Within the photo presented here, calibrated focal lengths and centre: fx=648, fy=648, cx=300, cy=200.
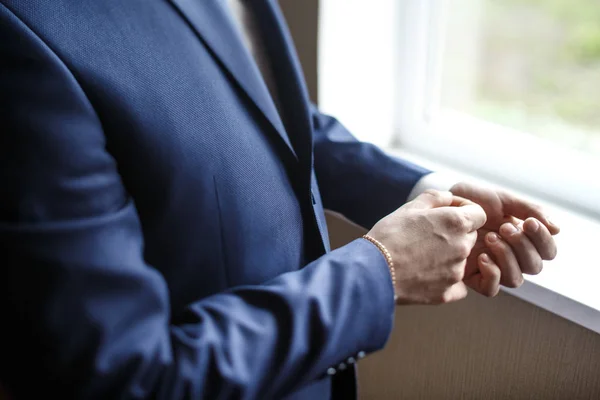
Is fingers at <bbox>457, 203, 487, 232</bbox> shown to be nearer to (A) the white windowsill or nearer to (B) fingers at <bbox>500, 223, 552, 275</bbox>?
(B) fingers at <bbox>500, 223, 552, 275</bbox>

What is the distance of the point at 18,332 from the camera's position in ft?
1.99

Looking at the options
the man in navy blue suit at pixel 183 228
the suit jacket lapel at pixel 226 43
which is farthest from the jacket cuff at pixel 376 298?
the suit jacket lapel at pixel 226 43

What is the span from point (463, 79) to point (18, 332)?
3.71 ft

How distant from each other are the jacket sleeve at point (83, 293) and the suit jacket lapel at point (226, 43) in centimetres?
18

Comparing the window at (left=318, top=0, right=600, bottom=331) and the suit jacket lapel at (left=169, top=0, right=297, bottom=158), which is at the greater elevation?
the suit jacket lapel at (left=169, top=0, right=297, bottom=158)

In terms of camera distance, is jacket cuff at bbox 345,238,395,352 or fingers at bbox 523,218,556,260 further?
fingers at bbox 523,218,556,260

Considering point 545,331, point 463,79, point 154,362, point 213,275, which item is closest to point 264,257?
point 213,275

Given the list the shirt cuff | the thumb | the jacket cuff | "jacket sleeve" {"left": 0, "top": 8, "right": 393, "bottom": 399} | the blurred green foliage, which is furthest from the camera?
the blurred green foliage

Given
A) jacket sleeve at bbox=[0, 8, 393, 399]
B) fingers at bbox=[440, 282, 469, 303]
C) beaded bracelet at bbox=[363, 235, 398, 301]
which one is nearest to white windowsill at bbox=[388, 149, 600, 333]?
fingers at bbox=[440, 282, 469, 303]

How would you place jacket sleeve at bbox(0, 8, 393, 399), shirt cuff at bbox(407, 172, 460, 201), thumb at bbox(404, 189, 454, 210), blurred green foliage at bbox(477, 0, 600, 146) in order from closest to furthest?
jacket sleeve at bbox(0, 8, 393, 399), thumb at bbox(404, 189, 454, 210), shirt cuff at bbox(407, 172, 460, 201), blurred green foliage at bbox(477, 0, 600, 146)

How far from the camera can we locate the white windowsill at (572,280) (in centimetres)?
101

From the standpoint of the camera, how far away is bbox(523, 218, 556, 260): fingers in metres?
0.89

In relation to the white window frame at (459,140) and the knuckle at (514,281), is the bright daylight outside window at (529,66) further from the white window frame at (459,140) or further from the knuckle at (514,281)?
the knuckle at (514,281)

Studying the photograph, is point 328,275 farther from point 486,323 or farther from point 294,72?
point 486,323
